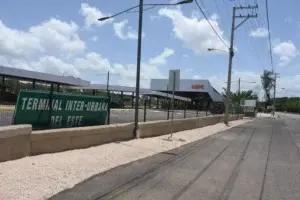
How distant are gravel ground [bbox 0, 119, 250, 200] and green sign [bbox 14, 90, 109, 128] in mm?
1058

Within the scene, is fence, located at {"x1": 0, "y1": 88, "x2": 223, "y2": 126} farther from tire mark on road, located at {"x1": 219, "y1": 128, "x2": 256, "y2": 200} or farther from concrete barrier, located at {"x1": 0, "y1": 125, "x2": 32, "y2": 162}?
tire mark on road, located at {"x1": 219, "y1": 128, "x2": 256, "y2": 200}

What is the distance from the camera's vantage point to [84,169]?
32.4ft

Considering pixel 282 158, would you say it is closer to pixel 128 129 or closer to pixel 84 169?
pixel 128 129

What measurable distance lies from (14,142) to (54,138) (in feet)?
5.65

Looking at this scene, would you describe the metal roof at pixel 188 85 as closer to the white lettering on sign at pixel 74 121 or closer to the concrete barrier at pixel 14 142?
the white lettering on sign at pixel 74 121

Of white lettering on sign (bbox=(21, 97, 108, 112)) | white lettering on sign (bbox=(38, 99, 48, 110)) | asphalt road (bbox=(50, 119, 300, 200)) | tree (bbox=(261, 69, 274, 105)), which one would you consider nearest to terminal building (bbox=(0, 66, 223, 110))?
white lettering on sign (bbox=(21, 97, 108, 112))

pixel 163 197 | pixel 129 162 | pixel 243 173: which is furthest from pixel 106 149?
pixel 163 197

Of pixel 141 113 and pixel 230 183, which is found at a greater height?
pixel 141 113

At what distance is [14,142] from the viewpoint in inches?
380

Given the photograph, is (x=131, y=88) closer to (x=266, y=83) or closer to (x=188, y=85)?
(x=188, y=85)

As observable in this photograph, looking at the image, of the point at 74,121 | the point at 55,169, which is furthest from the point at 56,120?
the point at 55,169

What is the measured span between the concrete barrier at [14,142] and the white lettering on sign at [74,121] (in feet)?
8.91

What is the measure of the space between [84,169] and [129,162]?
76.5 inches

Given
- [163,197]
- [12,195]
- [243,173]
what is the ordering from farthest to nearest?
1. [243,173]
2. [163,197]
3. [12,195]
